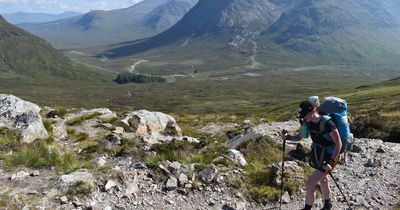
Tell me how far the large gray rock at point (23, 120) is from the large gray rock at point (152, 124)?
23.8 feet

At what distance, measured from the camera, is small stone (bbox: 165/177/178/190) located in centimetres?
1335

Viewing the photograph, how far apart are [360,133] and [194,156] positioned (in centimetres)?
1316

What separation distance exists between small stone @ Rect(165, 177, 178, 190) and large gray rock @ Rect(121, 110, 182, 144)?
53.9 ft

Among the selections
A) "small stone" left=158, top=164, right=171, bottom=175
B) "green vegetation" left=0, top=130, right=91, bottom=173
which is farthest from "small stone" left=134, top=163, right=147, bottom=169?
"green vegetation" left=0, top=130, right=91, bottom=173

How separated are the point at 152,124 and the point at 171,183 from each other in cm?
1901

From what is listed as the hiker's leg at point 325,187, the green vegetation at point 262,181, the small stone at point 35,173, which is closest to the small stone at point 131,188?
the small stone at point 35,173

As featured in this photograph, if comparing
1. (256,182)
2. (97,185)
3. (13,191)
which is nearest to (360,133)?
(256,182)

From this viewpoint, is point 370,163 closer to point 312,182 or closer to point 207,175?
point 312,182

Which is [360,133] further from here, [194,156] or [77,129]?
[77,129]

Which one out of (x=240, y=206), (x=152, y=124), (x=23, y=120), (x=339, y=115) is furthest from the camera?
(x=152, y=124)

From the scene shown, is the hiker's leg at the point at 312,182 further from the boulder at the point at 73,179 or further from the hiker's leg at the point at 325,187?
the boulder at the point at 73,179

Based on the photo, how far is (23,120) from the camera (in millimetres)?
24328

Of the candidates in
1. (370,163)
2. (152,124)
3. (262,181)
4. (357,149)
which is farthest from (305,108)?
(152,124)

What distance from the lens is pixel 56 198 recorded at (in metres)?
12.1
